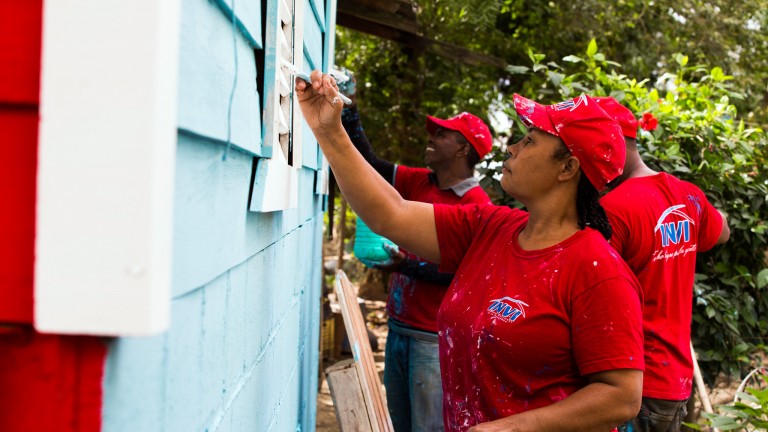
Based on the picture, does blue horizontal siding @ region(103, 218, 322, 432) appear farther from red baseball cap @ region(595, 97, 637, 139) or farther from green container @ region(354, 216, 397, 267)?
red baseball cap @ region(595, 97, 637, 139)

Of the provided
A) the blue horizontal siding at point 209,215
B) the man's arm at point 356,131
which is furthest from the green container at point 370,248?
the blue horizontal siding at point 209,215

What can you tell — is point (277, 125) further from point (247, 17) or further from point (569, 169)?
point (569, 169)

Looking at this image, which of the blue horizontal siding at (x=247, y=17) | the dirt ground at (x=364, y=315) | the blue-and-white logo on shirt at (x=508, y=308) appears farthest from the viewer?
the dirt ground at (x=364, y=315)

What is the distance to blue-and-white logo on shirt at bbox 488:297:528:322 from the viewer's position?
7.08 ft

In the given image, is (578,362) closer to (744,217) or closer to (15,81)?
(15,81)

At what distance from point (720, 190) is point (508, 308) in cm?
353

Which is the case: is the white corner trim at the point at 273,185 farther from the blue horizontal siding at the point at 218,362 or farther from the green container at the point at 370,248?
the green container at the point at 370,248

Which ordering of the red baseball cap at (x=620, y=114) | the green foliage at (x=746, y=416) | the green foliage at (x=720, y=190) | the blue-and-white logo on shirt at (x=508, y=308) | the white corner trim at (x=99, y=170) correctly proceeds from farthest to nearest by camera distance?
the green foliage at (x=720, y=190)
the red baseball cap at (x=620, y=114)
the green foliage at (x=746, y=416)
the blue-and-white logo on shirt at (x=508, y=308)
the white corner trim at (x=99, y=170)

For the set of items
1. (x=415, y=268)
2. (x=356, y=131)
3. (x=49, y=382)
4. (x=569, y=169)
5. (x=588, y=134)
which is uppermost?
(x=356, y=131)

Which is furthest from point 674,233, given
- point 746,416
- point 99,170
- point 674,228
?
point 99,170

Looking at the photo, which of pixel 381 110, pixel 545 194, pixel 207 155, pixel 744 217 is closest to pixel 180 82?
pixel 207 155

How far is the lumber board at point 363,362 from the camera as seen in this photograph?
3.51 metres

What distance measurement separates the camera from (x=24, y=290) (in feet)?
2.64

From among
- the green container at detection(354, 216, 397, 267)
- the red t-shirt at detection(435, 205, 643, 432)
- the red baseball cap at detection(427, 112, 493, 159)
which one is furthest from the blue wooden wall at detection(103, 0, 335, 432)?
the red baseball cap at detection(427, 112, 493, 159)
